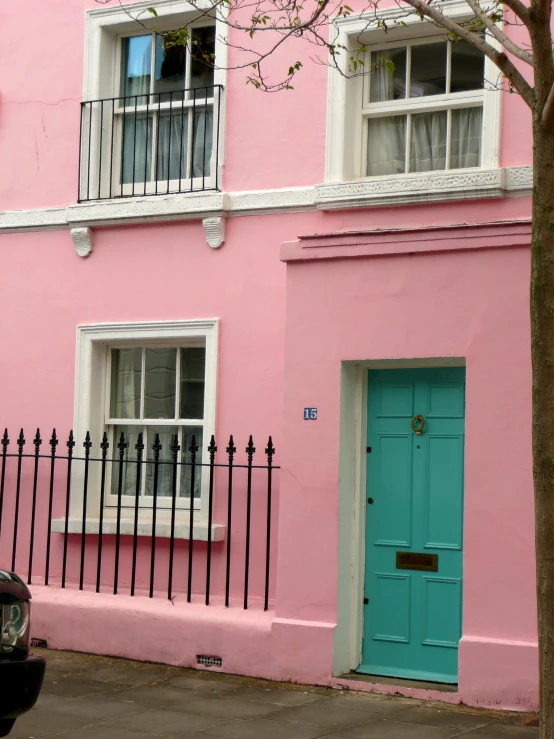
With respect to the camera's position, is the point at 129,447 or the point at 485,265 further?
the point at 129,447

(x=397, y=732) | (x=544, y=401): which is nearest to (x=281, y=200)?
(x=544, y=401)

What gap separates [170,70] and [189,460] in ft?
12.4

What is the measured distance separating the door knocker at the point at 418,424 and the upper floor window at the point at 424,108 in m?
2.28

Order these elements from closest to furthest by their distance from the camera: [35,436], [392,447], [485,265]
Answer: [485,265] → [392,447] → [35,436]

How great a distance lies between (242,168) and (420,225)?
6.28 ft

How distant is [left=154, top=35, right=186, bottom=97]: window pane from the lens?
1066 cm

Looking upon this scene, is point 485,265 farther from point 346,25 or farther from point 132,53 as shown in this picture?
point 132,53

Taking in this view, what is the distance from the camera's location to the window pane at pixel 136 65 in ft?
35.6

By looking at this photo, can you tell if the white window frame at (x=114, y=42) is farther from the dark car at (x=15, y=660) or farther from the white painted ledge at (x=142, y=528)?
the dark car at (x=15, y=660)

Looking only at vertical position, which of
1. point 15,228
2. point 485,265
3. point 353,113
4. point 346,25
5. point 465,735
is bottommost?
point 465,735

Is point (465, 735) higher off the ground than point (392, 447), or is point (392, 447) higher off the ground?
point (392, 447)

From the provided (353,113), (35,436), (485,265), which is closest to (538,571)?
(485,265)

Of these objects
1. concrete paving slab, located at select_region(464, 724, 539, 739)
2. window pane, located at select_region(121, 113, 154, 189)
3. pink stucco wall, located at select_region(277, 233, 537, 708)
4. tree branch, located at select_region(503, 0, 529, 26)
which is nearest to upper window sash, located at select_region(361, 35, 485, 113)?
pink stucco wall, located at select_region(277, 233, 537, 708)

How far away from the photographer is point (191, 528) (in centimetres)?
946
